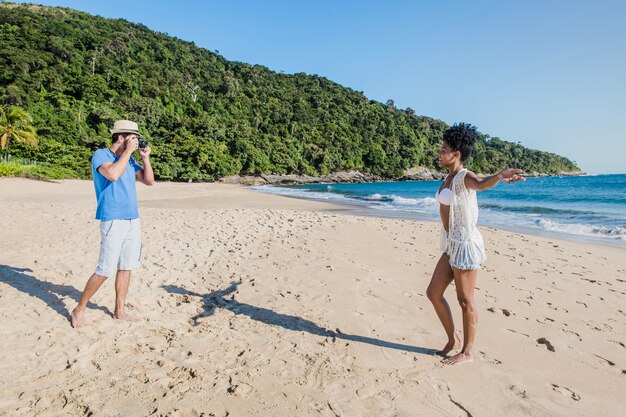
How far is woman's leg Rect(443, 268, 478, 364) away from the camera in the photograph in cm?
288

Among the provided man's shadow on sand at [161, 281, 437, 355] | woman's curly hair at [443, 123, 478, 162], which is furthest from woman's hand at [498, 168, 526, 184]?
man's shadow on sand at [161, 281, 437, 355]

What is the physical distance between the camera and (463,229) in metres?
2.85

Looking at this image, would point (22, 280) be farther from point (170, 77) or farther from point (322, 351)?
point (170, 77)

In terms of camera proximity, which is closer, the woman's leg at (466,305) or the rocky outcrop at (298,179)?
the woman's leg at (466,305)

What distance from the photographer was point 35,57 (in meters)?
61.9

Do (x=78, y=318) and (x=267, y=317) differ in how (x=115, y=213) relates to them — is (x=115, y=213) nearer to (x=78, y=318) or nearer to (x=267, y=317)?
(x=78, y=318)

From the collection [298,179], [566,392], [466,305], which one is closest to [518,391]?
[566,392]

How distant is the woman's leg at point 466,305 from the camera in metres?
2.88

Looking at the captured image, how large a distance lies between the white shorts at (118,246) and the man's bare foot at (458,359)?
312cm

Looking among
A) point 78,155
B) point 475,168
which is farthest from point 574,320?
point 475,168

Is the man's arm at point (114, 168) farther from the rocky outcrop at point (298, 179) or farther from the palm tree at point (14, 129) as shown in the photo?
the rocky outcrop at point (298, 179)

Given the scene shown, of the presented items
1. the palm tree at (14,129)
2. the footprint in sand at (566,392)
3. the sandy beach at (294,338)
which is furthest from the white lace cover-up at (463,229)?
the palm tree at (14,129)

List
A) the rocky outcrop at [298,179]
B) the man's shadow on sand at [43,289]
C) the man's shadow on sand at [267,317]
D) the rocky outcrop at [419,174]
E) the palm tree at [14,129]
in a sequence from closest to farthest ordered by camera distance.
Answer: the man's shadow on sand at [267,317] → the man's shadow on sand at [43,289] → the palm tree at [14,129] → the rocky outcrop at [298,179] → the rocky outcrop at [419,174]

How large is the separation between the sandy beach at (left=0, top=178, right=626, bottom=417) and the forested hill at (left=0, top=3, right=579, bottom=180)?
36832 mm
